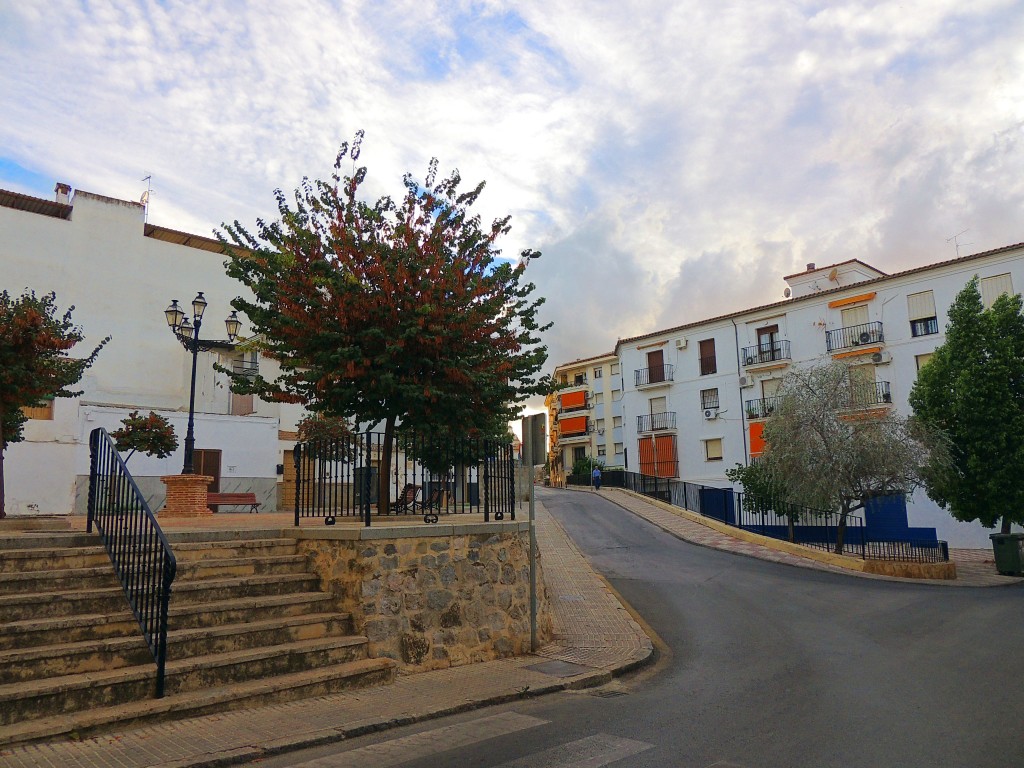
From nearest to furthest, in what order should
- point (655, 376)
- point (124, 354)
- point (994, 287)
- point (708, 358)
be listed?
point (994, 287) < point (124, 354) < point (708, 358) < point (655, 376)

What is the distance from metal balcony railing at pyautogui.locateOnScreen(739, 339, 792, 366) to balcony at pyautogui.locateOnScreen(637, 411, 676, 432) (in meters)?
5.89

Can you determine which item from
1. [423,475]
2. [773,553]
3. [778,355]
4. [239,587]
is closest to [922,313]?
[778,355]

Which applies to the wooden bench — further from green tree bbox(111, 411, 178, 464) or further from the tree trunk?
the tree trunk

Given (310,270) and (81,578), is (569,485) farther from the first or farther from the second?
(81,578)

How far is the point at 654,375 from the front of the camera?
43750 mm

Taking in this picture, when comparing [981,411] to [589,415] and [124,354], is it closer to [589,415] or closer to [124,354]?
[124,354]

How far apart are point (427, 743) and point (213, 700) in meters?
1.70

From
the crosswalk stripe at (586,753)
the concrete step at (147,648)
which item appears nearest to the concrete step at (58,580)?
the concrete step at (147,648)

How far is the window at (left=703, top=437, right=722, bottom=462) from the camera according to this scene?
39.7m

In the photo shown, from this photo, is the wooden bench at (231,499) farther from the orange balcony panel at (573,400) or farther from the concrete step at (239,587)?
the orange balcony panel at (573,400)

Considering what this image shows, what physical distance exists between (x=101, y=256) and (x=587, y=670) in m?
29.7

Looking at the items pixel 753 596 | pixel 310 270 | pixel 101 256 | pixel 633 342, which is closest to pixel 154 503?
pixel 101 256

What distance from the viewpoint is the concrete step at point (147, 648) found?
207 inches

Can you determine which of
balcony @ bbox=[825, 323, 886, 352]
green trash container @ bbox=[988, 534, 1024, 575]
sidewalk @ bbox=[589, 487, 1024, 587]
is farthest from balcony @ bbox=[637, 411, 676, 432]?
green trash container @ bbox=[988, 534, 1024, 575]
